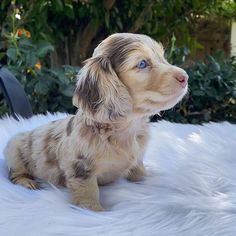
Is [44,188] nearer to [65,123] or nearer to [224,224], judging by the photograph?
[65,123]

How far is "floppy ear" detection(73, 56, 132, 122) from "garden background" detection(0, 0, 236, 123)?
3.46ft

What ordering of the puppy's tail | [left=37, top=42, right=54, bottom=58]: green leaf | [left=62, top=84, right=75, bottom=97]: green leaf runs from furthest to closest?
[left=37, top=42, right=54, bottom=58]: green leaf, [left=62, top=84, right=75, bottom=97]: green leaf, the puppy's tail

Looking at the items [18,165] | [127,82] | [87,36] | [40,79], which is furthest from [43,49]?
[127,82]

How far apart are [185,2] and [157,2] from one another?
35 cm

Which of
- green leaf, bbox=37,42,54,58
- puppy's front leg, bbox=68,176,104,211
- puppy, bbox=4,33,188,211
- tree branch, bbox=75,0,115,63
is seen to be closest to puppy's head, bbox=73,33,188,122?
puppy, bbox=4,33,188,211

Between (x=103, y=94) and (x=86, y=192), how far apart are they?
198mm

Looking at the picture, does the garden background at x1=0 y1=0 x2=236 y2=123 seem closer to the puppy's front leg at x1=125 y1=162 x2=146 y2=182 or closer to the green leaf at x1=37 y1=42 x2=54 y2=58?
the green leaf at x1=37 y1=42 x2=54 y2=58

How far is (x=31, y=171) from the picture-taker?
122 cm

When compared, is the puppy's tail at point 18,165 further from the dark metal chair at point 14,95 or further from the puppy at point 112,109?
the dark metal chair at point 14,95

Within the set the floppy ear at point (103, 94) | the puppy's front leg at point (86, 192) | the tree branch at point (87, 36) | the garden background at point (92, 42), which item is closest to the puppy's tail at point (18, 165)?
the puppy's front leg at point (86, 192)

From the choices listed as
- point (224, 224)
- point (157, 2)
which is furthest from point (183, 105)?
point (224, 224)

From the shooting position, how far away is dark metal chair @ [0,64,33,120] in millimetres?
1723

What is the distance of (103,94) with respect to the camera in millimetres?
1021

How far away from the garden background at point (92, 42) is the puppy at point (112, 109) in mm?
1012
